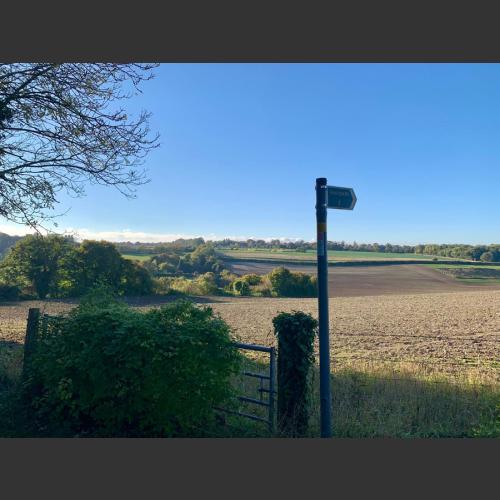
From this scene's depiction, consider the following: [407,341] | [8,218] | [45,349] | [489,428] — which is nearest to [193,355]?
[45,349]

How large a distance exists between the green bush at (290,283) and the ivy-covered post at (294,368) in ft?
133

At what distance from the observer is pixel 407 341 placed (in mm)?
16797

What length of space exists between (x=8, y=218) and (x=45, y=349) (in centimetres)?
349

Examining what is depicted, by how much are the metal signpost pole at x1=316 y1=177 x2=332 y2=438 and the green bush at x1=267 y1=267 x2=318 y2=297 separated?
41.0 m

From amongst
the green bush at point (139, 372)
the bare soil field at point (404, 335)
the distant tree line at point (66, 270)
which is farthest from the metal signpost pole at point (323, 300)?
the distant tree line at point (66, 270)

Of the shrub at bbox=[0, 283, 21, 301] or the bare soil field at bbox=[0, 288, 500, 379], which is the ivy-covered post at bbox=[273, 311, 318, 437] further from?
the shrub at bbox=[0, 283, 21, 301]

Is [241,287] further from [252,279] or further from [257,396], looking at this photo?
[257,396]

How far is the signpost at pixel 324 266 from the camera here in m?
4.25

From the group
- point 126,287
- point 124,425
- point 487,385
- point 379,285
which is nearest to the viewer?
point 124,425

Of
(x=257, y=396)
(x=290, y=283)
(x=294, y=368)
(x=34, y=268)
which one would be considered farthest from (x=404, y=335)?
(x=290, y=283)

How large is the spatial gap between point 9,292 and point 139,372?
1196 inches

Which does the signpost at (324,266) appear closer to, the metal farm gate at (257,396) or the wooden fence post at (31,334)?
the metal farm gate at (257,396)

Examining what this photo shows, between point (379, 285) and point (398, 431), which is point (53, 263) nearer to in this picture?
point (398, 431)

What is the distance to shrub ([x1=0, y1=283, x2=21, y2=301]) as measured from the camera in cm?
2936
